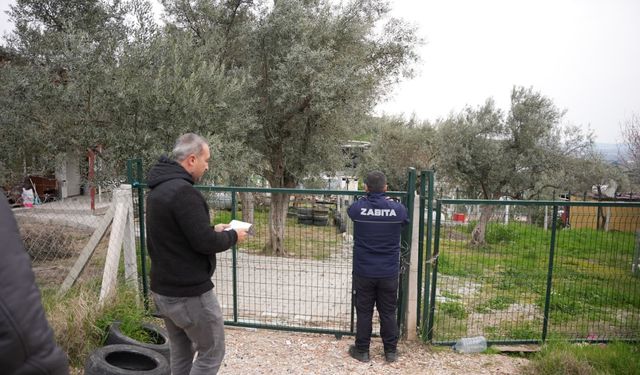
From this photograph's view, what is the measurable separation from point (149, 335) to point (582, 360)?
4.28 meters

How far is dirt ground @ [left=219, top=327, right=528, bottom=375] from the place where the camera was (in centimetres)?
440

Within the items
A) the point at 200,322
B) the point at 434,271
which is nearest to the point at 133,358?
the point at 200,322

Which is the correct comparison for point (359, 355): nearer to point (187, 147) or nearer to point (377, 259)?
point (377, 259)

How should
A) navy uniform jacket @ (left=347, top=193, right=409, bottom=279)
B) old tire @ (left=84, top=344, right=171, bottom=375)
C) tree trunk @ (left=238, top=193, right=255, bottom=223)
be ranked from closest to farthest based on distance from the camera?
old tire @ (left=84, top=344, right=171, bottom=375) → navy uniform jacket @ (left=347, top=193, right=409, bottom=279) → tree trunk @ (left=238, top=193, right=255, bottom=223)

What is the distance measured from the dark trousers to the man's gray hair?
2343mm

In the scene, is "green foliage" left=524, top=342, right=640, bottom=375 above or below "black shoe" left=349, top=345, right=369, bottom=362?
above

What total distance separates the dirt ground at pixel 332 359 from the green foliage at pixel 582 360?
273 millimetres

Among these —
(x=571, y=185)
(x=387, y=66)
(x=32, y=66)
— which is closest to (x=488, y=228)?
(x=387, y=66)

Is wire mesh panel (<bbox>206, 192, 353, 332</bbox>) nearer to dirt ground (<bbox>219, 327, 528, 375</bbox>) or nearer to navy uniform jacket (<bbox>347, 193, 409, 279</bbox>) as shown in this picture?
dirt ground (<bbox>219, 327, 528, 375</bbox>)

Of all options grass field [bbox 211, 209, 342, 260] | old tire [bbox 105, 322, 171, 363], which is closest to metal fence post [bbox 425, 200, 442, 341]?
grass field [bbox 211, 209, 342, 260]

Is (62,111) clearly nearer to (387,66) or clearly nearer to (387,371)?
(387,371)

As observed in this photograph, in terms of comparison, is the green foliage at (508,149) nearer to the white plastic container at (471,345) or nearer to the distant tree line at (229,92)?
the distant tree line at (229,92)

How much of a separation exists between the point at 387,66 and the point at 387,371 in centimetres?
1005

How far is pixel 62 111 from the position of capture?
7.69 m
